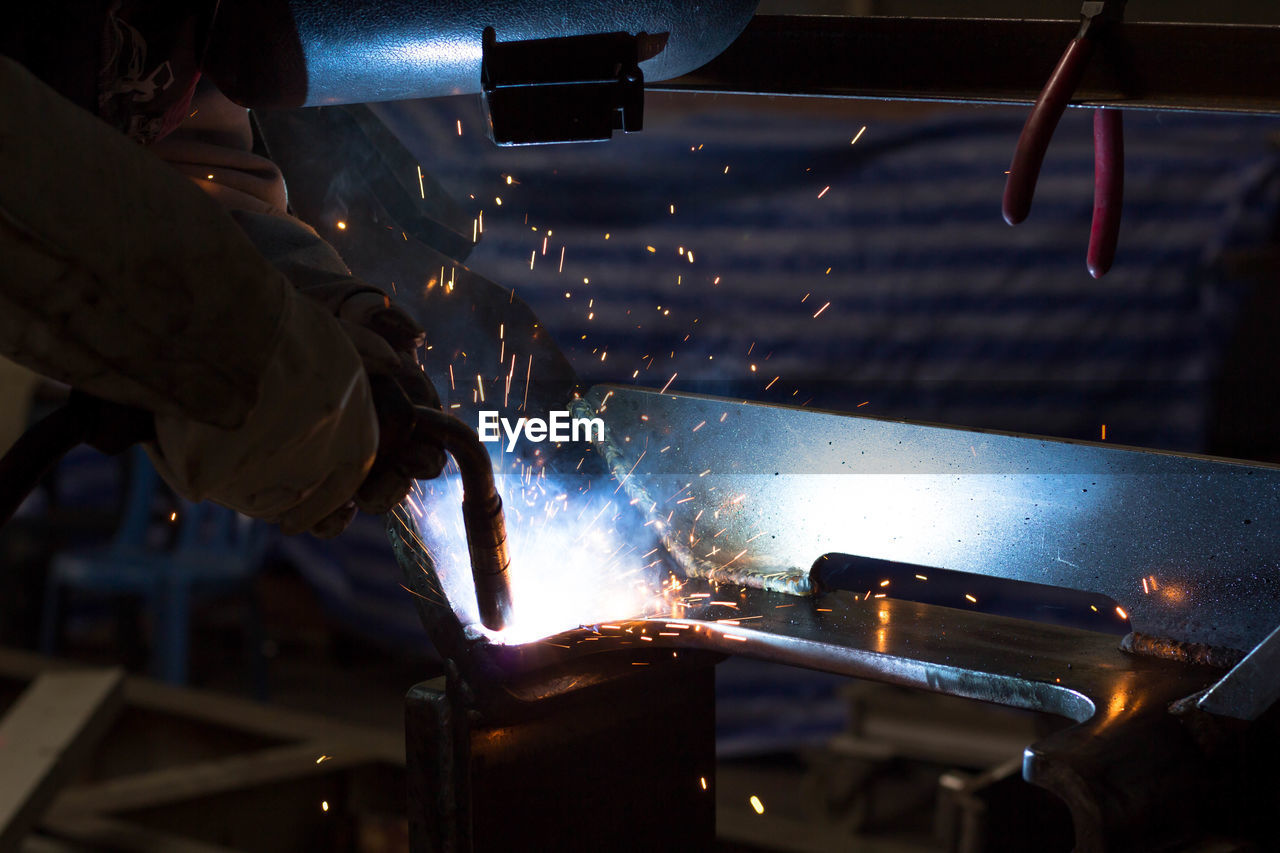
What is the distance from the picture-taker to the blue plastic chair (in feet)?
13.1

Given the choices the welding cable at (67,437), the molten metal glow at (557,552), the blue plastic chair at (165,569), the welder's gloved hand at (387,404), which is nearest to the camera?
the welding cable at (67,437)

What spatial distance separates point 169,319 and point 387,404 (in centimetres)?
22

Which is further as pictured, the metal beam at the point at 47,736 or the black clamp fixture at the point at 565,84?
the metal beam at the point at 47,736

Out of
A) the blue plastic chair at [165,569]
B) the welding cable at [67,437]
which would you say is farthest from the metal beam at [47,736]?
the welding cable at [67,437]

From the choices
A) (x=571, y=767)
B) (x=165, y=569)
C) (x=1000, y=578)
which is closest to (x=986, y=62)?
(x=1000, y=578)

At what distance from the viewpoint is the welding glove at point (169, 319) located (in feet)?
1.89

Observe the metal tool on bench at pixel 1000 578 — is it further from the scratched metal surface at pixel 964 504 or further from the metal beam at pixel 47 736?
the metal beam at pixel 47 736

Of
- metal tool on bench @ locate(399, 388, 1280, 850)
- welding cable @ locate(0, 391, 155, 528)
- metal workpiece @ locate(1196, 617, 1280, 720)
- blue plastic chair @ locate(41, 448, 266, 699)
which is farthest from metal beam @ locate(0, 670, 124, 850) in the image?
metal workpiece @ locate(1196, 617, 1280, 720)

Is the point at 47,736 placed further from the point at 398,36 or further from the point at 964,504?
the point at 964,504

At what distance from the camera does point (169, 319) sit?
63cm

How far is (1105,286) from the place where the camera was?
2.63 metres

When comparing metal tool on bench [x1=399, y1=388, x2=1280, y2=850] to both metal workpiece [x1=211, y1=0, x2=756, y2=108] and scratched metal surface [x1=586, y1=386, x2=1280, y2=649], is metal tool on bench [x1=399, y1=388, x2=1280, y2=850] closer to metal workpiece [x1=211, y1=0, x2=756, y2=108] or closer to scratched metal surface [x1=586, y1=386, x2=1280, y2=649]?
scratched metal surface [x1=586, y1=386, x2=1280, y2=649]

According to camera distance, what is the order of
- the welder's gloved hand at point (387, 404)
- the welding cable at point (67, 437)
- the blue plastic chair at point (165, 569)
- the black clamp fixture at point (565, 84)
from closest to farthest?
1. the welding cable at point (67, 437)
2. the welder's gloved hand at point (387, 404)
3. the black clamp fixture at point (565, 84)
4. the blue plastic chair at point (165, 569)

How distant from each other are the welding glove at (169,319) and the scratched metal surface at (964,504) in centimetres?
55
